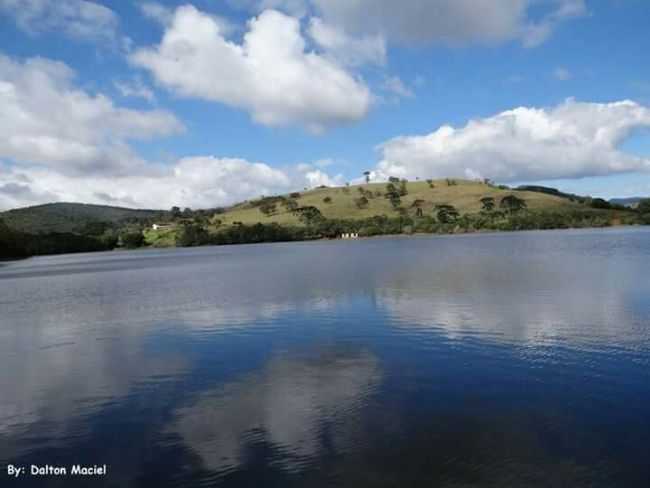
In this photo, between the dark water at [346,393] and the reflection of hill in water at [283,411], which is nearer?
the dark water at [346,393]

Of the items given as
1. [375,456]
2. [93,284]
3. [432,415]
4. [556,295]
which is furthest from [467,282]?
[93,284]

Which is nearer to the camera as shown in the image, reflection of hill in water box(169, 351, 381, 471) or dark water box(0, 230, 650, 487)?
dark water box(0, 230, 650, 487)

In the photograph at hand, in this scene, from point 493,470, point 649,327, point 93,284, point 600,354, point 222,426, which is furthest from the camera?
point 93,284

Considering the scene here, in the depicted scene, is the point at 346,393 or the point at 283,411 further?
the point at 346,393

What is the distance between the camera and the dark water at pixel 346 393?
12461 millimetres

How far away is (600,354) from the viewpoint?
20.5 meters

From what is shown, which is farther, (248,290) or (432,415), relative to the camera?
(248,290)

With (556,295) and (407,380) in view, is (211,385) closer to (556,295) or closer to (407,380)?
(407,380)

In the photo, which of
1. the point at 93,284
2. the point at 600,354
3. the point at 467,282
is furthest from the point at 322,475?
the point at 93,284

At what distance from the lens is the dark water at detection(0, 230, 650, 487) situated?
12461 millimetres

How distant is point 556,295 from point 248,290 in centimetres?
2541

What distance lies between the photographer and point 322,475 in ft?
39.6

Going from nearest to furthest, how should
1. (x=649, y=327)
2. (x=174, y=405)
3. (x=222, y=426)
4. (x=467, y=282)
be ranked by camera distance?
1. (x=222, y=426)
2. (x=174, y=405)
3. (x=649, y=327)
4. (x=467, y=282)

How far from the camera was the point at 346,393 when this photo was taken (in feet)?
57.4
